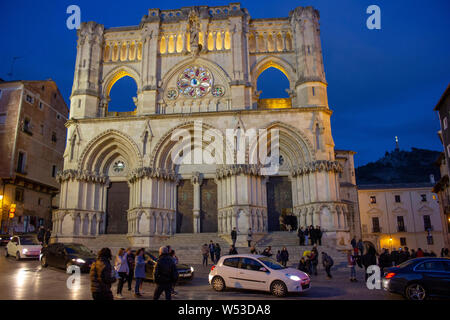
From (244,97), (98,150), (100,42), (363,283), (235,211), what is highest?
(100,42)

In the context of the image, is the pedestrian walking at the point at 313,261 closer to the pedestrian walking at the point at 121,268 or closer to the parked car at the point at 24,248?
the pedestrian walking at the point at 121,268

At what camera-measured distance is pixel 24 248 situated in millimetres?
18969

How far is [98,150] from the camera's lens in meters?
26.5

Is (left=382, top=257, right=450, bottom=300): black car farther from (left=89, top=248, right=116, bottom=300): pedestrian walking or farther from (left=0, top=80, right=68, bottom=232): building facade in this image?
(left=0, top=80, right=68, bottom=232): building facade

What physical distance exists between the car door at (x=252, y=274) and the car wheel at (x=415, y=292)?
159 inches

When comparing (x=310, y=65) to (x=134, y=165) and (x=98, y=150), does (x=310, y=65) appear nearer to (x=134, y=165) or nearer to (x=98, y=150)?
(x=134, y=165)

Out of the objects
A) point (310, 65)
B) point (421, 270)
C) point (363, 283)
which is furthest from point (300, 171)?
point (421, 270)

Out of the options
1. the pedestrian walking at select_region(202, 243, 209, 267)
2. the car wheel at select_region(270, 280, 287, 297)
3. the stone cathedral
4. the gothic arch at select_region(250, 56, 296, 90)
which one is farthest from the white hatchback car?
the gothic arch at select_region(250, 56, 296, 90)

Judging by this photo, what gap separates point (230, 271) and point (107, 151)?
1842 cm

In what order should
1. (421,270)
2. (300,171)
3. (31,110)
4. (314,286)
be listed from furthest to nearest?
1. (31,110)
2. (300,171)
3. (314,286)
4. (421,270)

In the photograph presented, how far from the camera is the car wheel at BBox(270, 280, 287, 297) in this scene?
→ 35.3ft

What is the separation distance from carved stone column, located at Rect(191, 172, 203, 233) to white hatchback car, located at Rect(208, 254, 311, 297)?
43.2 feet

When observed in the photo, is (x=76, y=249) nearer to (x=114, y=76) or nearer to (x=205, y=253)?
(x=205, y=253)
